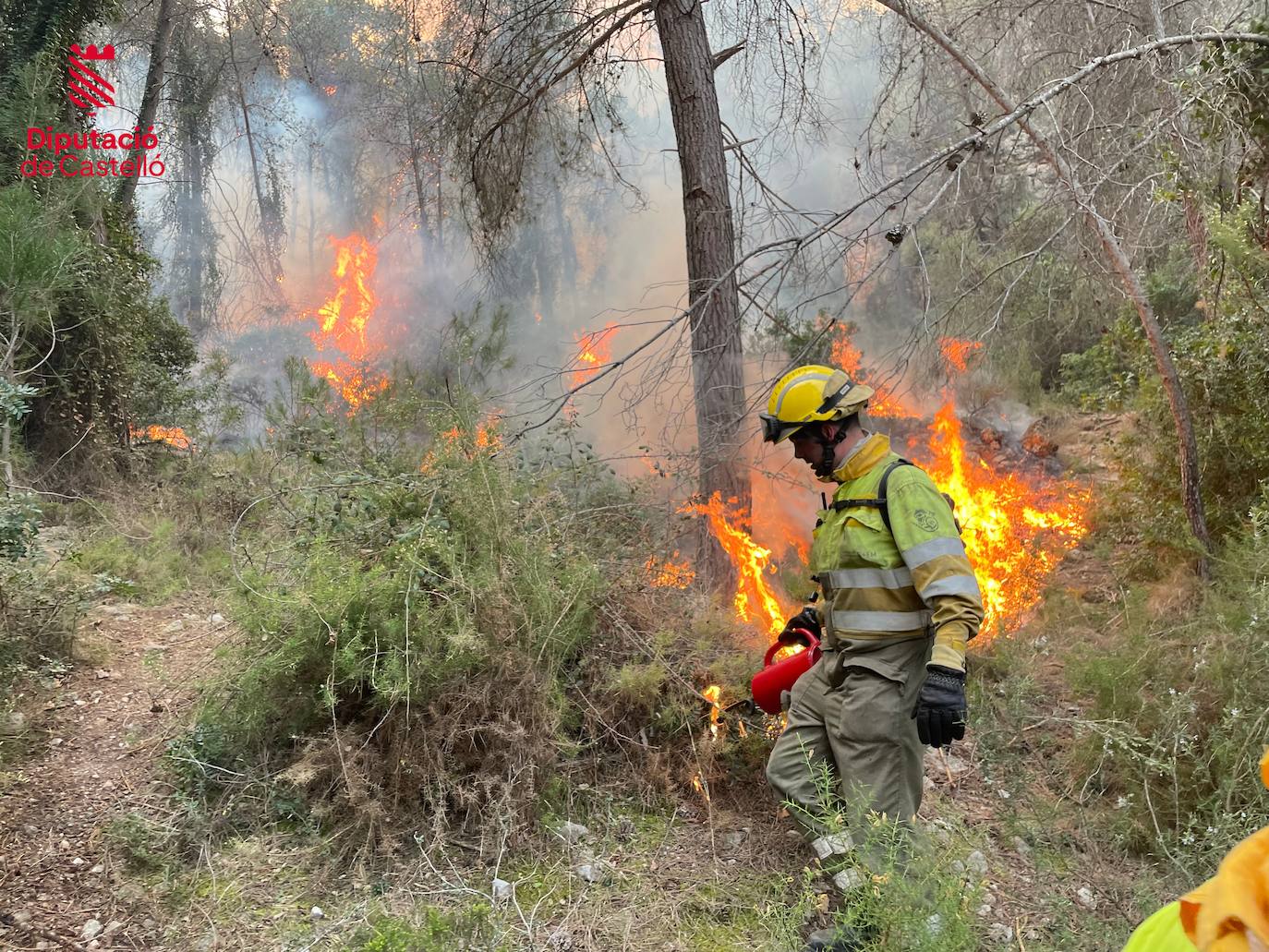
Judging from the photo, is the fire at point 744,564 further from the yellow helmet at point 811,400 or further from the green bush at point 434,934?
the green bush at point 434,934

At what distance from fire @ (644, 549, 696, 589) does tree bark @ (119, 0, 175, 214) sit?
9.83 metres

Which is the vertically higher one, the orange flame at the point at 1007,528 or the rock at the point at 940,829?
the orange flame at the point at 1007,528

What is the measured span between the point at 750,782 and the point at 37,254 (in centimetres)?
565

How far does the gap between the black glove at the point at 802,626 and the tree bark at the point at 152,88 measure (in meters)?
11.0

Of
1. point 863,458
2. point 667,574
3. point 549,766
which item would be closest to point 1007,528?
point 667,574

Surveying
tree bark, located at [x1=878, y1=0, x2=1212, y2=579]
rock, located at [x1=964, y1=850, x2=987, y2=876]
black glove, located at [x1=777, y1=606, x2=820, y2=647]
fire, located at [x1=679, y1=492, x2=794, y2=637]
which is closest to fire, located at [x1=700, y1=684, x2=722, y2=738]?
black glove, located at [x1=777, y1=606, x2=820, y2=647]

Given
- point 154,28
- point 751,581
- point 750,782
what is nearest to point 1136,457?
point 751,581

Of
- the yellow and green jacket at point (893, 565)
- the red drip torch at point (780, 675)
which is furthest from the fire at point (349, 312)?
the yellow and green jacket at point (893, 565)

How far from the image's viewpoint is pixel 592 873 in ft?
10.6

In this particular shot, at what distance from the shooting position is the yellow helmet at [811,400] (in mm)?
3014

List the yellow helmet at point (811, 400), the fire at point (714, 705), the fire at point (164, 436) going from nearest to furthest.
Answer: the yellow helmet at point (811, 400), the fire at point (714, 705), the fire at point (164, 436)

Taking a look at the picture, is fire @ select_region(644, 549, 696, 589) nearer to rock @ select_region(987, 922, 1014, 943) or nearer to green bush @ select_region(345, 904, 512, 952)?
green bush @ select_region(345, 904, 512, 952)

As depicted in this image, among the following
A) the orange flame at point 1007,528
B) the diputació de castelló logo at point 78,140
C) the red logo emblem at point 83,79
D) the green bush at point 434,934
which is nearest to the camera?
the green bush at point 434,934

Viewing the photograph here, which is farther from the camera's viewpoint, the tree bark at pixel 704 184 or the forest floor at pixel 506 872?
the tree bark at pixel 704 184
